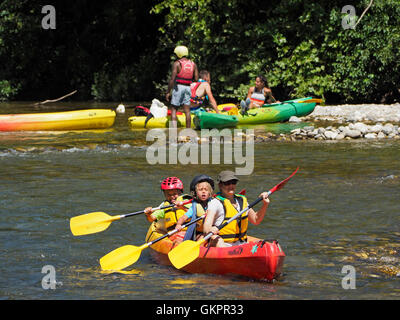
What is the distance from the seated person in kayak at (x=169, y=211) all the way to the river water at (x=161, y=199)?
401mm

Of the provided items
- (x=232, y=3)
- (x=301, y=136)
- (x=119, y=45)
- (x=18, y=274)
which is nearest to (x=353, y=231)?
(x=18, y=274)

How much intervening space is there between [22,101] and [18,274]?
22.1 m

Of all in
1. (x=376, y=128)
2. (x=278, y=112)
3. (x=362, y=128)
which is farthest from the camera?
(x=278, y=112)

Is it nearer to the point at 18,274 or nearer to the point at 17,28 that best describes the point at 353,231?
the point at 18,274

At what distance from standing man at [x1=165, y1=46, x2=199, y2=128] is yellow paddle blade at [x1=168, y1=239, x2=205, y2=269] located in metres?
8.35

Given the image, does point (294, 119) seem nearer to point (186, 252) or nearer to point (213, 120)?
point (213, 120)

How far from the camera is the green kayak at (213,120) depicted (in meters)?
15.2

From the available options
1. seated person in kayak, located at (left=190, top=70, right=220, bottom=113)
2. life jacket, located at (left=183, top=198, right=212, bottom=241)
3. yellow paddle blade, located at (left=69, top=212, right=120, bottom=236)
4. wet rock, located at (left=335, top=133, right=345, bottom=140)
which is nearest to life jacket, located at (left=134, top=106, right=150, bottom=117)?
seated person in kayak, located at (left=190, top=70, right=220, bottom=113)

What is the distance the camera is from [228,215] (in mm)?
6367

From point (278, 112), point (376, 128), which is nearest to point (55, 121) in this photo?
point (278, 112)

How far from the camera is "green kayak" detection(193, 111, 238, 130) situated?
15.2 m

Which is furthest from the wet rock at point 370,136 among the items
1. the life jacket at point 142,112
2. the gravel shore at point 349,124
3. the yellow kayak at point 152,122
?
the life jacket at point 142,112

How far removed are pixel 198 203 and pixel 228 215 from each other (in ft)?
1.19
